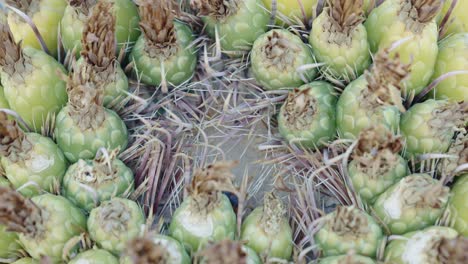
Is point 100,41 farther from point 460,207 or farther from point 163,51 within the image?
point 460,207

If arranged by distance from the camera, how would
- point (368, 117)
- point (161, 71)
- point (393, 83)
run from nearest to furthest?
point (393, 83) → point (368, 117) → point (161, 71)

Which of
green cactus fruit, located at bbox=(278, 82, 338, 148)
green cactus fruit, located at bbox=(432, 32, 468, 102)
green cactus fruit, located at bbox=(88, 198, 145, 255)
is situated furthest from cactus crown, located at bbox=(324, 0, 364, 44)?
green cactus fruit, located at bbox=(88, 198, 145, 255)

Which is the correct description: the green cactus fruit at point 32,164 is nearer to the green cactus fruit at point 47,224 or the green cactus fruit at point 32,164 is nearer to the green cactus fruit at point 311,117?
the green cactus fruit at point 47,224

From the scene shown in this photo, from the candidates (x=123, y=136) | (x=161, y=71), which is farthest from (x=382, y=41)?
(x=123, y=136)

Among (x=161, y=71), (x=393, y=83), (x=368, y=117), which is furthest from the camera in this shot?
(x=161, y=71)

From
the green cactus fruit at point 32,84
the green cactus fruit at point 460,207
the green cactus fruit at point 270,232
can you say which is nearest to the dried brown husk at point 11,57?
the green cactus fruit at point 32,84

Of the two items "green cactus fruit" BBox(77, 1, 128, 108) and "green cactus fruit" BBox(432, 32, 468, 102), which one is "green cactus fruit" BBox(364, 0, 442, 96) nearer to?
"green cactus fruit" BBox(432, 32, 468, 102)

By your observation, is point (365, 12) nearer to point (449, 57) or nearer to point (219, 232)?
point (449, 57)
